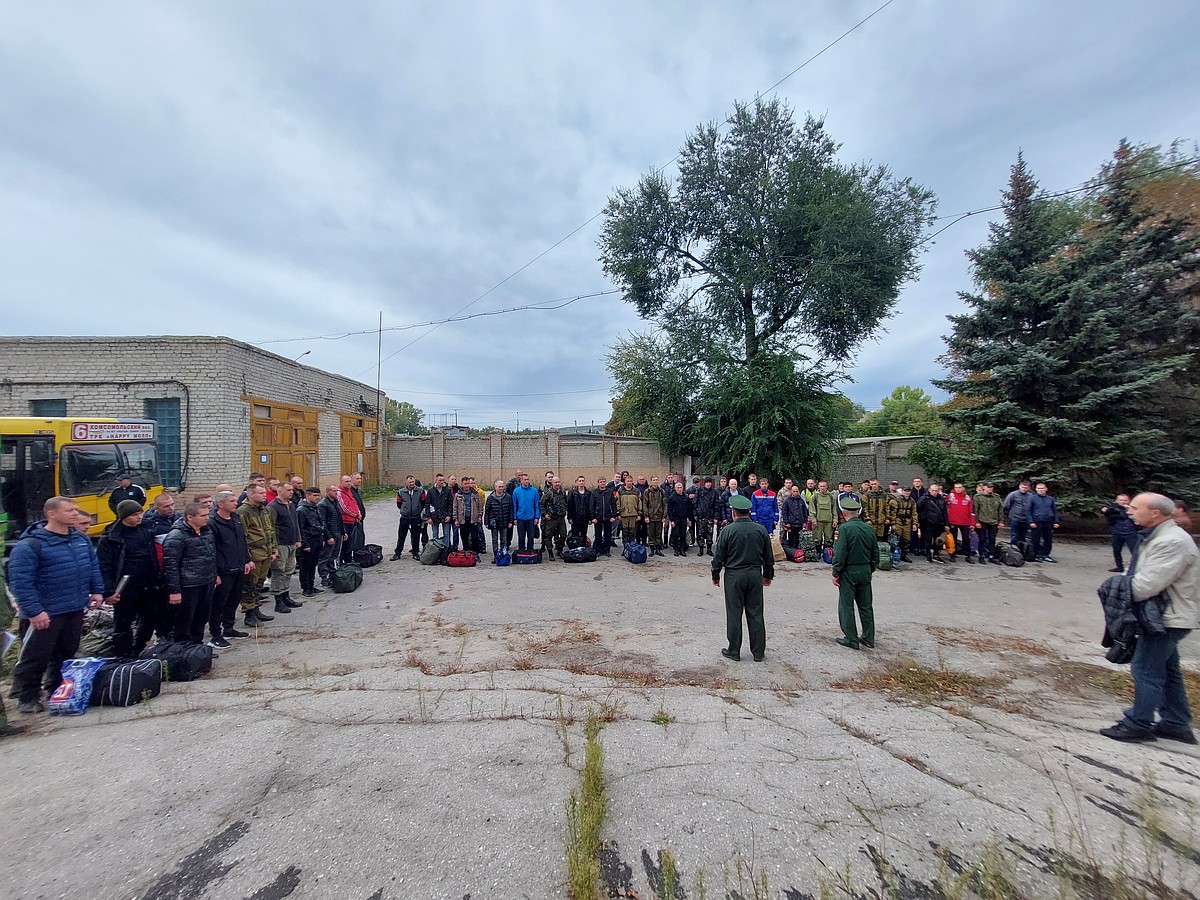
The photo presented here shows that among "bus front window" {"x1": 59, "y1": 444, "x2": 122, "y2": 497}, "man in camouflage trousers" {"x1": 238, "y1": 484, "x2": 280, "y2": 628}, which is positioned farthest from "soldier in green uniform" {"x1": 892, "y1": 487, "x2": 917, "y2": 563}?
"bus front window" {"x1": 59, "y1": 444, "x2": 122, "y2": 497}

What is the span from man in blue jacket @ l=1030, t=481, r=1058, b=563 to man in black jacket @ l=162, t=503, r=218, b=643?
14.1 m

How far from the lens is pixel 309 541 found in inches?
317

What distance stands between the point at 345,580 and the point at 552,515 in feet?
13.6

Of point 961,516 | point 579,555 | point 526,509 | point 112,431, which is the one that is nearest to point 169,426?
point 112,431

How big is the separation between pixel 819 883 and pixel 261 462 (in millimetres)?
18692

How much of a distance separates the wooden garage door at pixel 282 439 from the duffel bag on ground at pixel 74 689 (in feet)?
44.5

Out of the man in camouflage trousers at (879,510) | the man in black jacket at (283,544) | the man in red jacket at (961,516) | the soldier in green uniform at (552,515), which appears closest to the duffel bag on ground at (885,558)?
the man in camouflage trousers at (879,510)

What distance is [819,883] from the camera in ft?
8.13

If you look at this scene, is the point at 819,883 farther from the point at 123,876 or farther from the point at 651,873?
the point at 123,876

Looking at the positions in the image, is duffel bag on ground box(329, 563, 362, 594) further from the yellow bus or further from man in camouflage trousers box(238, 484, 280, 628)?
the yellow bus

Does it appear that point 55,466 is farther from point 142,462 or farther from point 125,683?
point 125,683

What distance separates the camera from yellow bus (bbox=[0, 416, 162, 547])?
9.56 m

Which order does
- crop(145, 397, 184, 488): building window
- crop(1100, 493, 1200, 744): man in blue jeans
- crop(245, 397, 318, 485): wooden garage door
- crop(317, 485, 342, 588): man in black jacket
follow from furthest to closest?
crop(245, 397, 318, 485): wooden garage door, crop(145, 397, 184, 488): building window, crop(317, 485, 342, 588): man in black jacket, crop(1100, 493, 1200, 744): man in blue jeans

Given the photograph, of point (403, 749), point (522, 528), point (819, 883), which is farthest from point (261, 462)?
point (819, 883)
